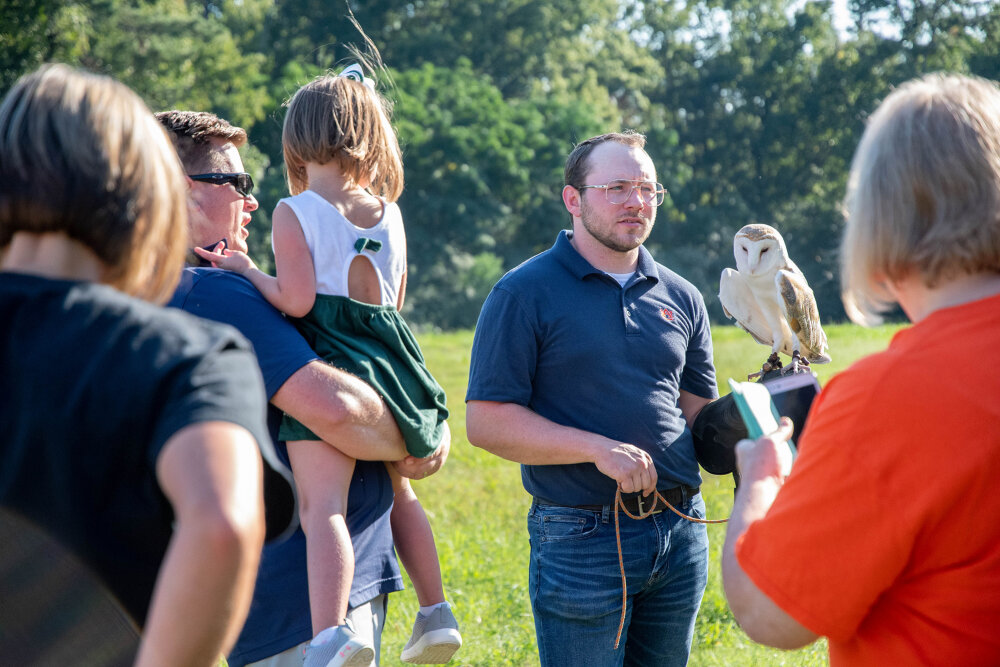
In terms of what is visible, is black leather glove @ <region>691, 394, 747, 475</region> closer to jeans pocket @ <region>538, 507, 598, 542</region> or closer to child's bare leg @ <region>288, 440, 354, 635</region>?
jeans pocket @ <region>538, 507, 598, 542</region>

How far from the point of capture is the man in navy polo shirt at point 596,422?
3035mm

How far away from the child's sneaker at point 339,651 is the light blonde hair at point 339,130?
1205 millimetres

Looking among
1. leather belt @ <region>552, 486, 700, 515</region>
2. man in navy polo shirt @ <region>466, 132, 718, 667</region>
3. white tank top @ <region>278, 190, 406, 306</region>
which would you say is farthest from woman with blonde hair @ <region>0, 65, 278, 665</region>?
leather belt @ <region>552, 486, 700, 515</region>

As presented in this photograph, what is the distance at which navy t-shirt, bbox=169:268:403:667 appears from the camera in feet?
7.68

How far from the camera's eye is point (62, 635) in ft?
4.37

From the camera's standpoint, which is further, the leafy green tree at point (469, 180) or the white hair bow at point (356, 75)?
the leafy green tree at point (469, 180)

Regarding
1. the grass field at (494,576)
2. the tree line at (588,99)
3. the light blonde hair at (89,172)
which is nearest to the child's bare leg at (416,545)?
the grass field at (494,576)

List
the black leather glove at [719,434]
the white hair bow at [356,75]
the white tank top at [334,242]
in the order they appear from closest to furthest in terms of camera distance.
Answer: the white tank top at [334,242] → the white hair bow at [356,75] → the black leather glove at [719,434]

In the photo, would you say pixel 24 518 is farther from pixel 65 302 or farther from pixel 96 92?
pixel 96 92

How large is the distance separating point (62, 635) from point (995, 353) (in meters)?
1.43

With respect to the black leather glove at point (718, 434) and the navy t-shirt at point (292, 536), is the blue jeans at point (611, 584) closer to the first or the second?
the black leather glove at point (718, 434)

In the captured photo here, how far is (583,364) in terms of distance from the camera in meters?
3.11

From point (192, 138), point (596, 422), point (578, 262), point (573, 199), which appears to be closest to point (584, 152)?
point (573, 199)

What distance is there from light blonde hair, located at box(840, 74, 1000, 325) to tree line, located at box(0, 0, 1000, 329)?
28.0 meters
